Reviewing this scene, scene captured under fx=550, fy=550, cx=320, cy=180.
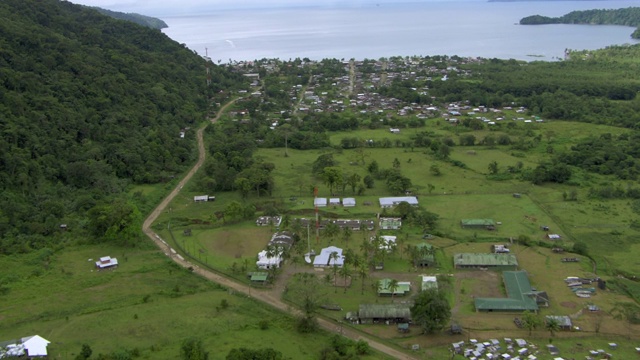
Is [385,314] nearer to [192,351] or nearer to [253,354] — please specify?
[253,354]

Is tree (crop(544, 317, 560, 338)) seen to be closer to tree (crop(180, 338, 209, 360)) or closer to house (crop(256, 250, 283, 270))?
house (crop(256, 250, 283, 270))

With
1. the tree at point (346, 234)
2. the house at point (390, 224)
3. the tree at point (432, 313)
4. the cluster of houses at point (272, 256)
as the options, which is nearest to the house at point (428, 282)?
the tree at point (432, 313)

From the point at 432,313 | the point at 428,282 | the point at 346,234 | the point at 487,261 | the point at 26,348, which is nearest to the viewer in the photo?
the point at 26,348

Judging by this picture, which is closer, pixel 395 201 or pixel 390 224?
pixel 390 224

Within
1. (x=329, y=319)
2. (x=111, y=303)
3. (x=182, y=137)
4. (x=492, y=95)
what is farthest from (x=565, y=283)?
(x=492, y=95)

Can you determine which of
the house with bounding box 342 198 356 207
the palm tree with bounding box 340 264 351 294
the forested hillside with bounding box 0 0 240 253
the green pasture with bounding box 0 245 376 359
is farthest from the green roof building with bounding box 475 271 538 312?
the forested hillside with bounding box 0 0 240 253

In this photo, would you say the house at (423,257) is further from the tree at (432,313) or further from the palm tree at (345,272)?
the tree at (432,313)

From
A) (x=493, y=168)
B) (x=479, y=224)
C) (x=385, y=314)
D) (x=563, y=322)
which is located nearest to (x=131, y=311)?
(x=385, y=314)
